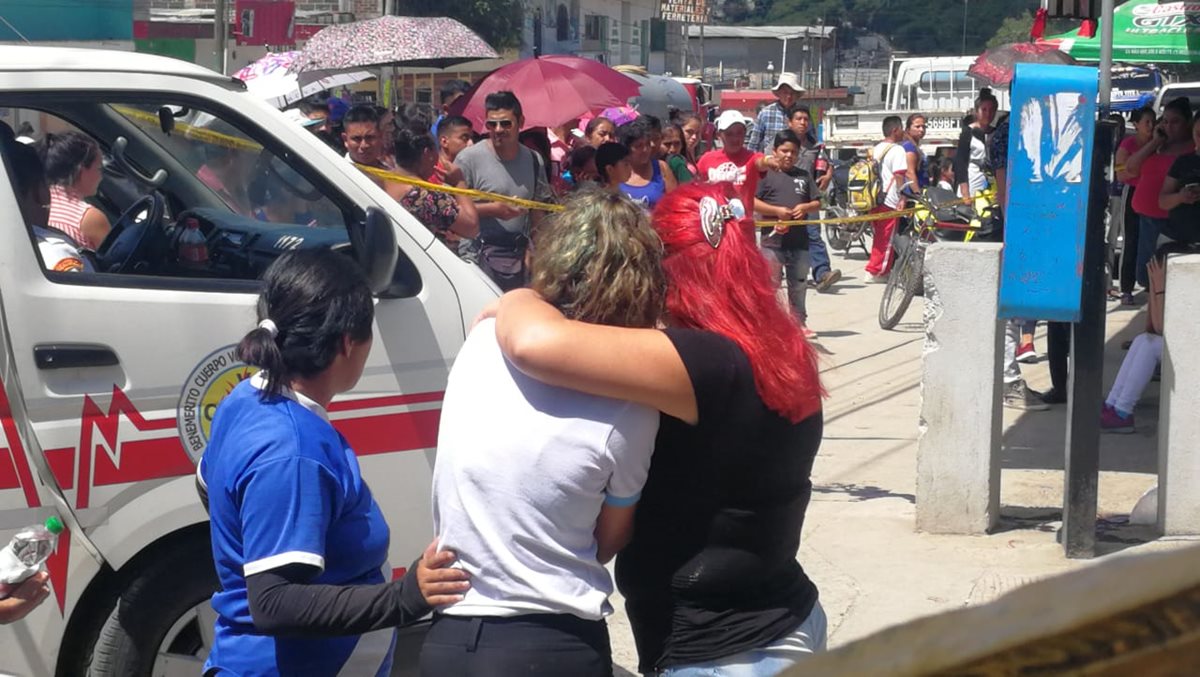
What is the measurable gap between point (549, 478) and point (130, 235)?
2.13 metres

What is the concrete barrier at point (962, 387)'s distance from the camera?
18.9 ft

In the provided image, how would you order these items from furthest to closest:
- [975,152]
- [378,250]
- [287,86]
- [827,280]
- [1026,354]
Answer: [827,280] → [287,86] → [975,152] → [1026,354] → [378,250]

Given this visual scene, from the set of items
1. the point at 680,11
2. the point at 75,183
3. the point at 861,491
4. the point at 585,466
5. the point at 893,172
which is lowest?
the point at 861,491

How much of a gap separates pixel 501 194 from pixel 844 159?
2313 cm

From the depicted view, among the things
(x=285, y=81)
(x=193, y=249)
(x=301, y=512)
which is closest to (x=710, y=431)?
(x=301, y=512)

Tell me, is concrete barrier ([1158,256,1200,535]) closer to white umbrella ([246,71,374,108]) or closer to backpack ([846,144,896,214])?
white umbrella ([246,71,374,108])

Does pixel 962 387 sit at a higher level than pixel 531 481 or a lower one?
lower

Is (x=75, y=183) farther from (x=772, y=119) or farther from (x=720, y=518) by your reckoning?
(x=772, y=119)

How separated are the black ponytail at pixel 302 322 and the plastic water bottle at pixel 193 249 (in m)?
1.40

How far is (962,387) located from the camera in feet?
19.0

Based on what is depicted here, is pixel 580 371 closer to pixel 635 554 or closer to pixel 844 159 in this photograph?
pixel 635 554

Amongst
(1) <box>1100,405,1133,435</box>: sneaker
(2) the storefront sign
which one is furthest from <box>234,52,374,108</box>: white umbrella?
(2) the storefront sign

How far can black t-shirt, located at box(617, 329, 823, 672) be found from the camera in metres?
2.38

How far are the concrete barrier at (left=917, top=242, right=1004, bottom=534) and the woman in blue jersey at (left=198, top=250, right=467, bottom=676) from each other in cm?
360
